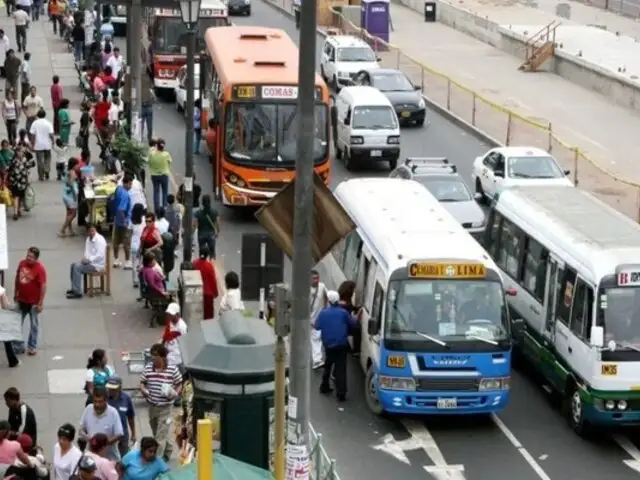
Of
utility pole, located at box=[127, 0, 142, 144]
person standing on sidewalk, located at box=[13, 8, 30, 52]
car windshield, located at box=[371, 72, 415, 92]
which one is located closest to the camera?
utility pole, located at box=[127, 0, 142, 144]

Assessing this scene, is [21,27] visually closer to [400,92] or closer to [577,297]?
[400,92]

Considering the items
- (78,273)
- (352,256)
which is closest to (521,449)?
(352,256)

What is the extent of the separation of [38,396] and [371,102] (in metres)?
18.8

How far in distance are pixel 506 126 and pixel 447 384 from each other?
23.7 m

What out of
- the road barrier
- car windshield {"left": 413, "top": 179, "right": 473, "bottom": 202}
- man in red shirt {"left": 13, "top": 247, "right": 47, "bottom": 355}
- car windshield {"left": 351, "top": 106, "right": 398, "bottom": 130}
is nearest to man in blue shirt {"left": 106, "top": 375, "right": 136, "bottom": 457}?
man in red shirt {"left": 13, "top": 247, "right": 47, "bottom": 355}

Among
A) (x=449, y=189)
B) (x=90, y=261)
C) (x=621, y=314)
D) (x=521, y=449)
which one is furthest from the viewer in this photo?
(x=449, y=189)

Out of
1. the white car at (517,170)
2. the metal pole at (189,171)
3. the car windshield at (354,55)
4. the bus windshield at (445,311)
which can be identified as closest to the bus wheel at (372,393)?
the bus windshield at (445,311)

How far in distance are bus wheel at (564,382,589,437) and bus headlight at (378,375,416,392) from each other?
205 centimetres

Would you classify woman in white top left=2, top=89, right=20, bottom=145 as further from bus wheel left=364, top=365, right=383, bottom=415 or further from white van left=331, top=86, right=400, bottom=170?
bus wheel left=364, top=365, right=383, bottom=415

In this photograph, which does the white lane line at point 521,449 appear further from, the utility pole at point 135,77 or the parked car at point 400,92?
the parked car at point 400,92

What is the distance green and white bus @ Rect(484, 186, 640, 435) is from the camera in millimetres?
19016

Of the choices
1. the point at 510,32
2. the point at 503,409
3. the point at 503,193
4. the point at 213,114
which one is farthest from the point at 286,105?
the point at 510,32

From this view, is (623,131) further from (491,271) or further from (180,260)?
(491,271)

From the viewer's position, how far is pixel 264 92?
2992 centimetres
